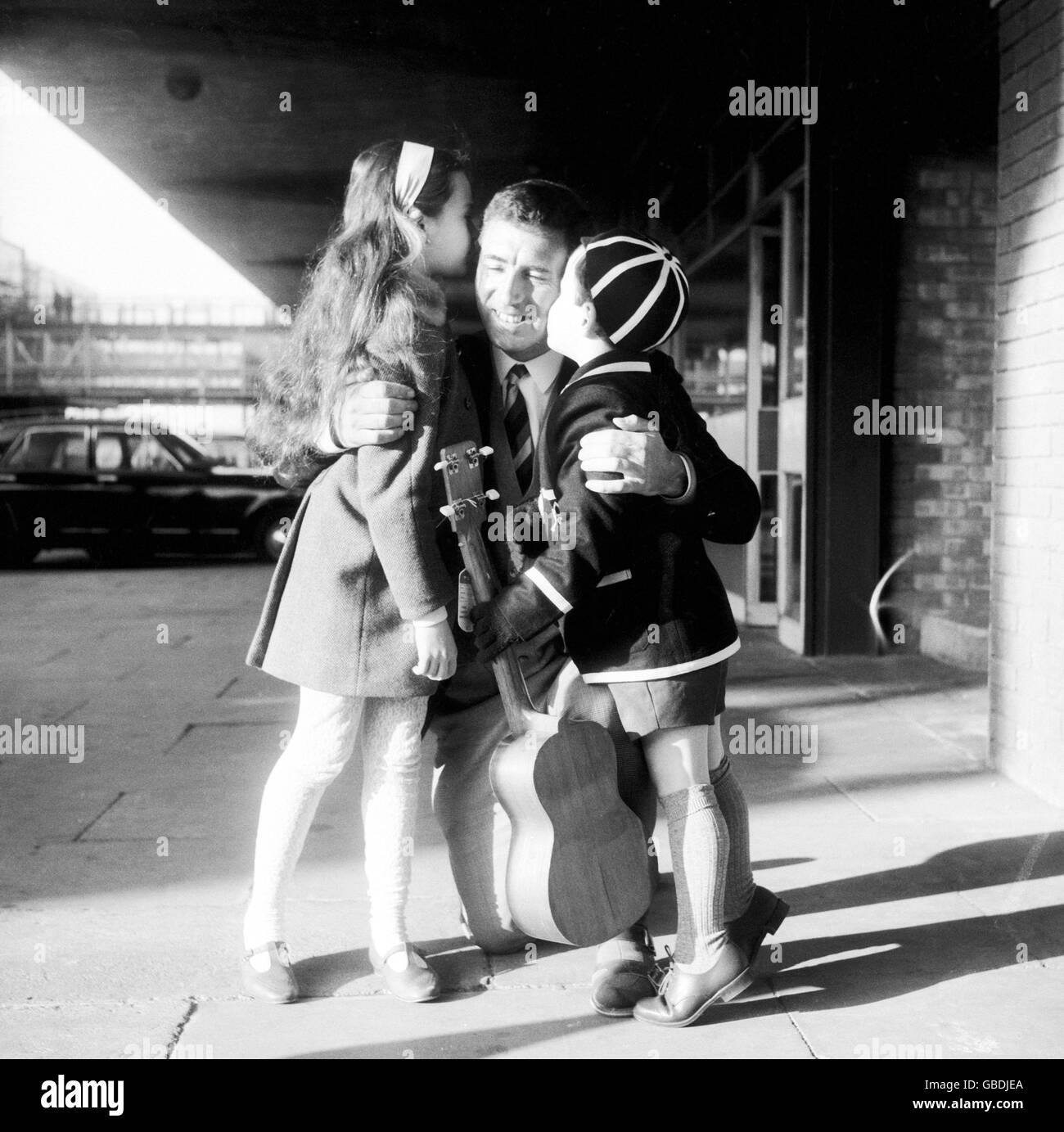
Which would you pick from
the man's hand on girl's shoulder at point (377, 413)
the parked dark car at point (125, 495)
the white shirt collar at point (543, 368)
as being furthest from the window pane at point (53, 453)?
the man's hand on girl's shoulder at point (377, 413)

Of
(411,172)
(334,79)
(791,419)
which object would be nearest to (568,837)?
(411,172)

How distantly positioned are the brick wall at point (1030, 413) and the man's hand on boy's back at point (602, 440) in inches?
84.5

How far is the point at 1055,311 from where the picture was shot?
4125 millimetres

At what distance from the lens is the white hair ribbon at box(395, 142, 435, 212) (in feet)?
8.55

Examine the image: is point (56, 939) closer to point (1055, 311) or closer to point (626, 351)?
point (626, 351)

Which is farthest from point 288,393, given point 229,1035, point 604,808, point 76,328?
point 76,328

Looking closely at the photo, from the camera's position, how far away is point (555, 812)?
95.8 inches

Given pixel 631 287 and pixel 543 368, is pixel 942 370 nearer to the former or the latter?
pixel 543 368

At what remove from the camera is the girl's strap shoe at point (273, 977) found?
2.71 m

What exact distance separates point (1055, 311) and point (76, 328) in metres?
41.5

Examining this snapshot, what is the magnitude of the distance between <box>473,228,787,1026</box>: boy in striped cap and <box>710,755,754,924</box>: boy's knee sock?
13cm

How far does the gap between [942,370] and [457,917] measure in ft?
16.0

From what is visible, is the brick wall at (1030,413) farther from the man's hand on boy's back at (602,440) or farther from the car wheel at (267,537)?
the car wheel at (267,537)

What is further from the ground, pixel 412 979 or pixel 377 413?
pixel 377 413
